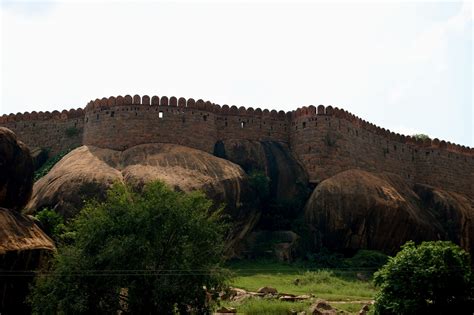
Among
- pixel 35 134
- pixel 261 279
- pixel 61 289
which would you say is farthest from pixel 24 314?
pixel 35 134

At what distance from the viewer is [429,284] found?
16953 millimetres

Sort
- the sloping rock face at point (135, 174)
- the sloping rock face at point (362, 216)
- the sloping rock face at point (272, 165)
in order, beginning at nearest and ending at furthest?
the sloping rock face at point (135, 174) < the sloping rock face at point (362, 216) < the sloping rock face at point (272, 165)

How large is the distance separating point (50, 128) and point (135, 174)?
400 inches

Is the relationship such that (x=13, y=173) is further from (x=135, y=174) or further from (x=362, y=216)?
(x=362, y=216)

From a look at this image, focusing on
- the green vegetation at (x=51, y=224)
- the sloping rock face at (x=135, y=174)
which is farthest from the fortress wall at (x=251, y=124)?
the green vegetation at (x=51, y=224)

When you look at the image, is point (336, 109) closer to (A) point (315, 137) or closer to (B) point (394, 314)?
(A) point (315, 137)

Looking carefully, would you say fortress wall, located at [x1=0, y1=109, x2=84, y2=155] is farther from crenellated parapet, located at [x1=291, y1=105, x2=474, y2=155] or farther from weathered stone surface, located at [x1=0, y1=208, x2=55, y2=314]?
weathered stone surface, located at [x1=0, y1=208, x2=55, y2=314]

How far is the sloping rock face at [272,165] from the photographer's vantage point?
32.0 metres

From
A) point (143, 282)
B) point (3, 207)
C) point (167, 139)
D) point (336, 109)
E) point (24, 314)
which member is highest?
point (336, 109)

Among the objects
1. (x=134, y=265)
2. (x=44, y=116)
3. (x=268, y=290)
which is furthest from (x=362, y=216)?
(x=44, y=116)

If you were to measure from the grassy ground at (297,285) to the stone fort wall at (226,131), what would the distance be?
23.1ft

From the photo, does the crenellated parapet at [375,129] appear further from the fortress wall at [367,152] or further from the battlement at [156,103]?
the battlement at [156,103]

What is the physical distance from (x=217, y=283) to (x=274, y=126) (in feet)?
57.6

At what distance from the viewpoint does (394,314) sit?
16938 millimetres
